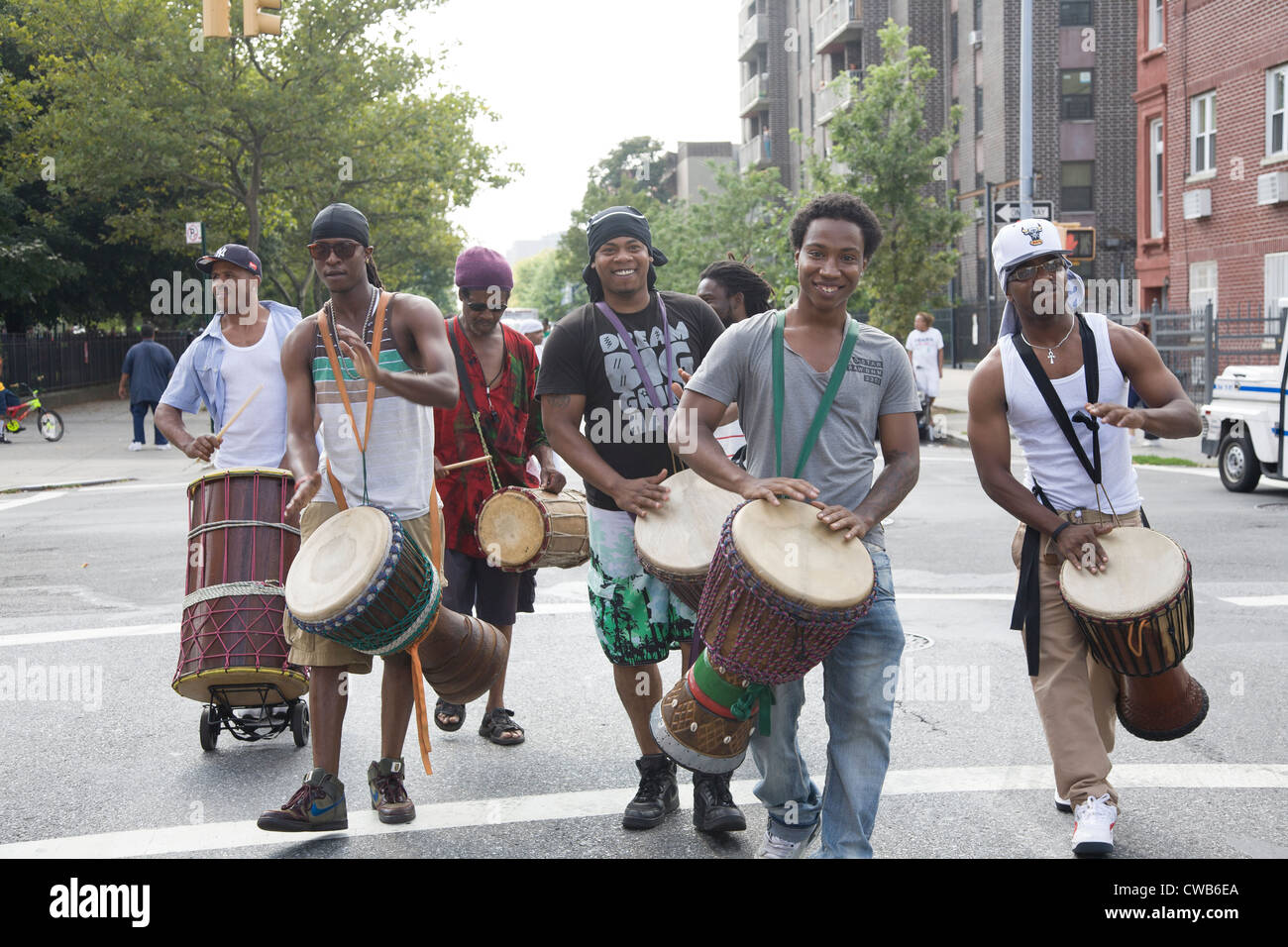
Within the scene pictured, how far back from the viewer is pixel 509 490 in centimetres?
590

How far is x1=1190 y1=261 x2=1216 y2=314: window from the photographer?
27.7 meters

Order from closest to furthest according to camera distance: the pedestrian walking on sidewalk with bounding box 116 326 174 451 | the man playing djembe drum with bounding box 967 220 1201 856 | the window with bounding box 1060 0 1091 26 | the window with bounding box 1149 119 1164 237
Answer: the man playing djembe drum with bounding box 967 220 1201 856, the pedestrian walking on sidewalk with bounding box 116 326 174 451, the window with bounding box 1149 119 1164 237, the window with bounding box 1060 0 1091 26

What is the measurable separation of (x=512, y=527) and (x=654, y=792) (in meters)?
1.47

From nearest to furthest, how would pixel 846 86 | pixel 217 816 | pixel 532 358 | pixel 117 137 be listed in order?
pixel 217 816
pixel 532 358
pixel 117 137
pixel 846 86

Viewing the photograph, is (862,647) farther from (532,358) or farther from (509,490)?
(532,358)

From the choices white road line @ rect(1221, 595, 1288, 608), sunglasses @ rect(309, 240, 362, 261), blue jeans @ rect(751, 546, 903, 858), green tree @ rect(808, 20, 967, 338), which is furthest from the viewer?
green tree @ rect(808, 20, 967, 338)

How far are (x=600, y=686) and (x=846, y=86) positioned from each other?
26.8 meters

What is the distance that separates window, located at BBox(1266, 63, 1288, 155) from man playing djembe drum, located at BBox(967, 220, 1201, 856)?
913 inches

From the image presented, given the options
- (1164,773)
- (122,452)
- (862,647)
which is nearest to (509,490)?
(862,647)

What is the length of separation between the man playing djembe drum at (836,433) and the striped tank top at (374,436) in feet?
3.92

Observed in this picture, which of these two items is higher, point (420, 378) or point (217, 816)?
point (420, 378)

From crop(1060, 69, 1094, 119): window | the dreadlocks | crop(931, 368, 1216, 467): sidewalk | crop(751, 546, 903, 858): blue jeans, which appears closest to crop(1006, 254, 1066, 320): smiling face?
crop(751, 546, 903, 858): blue jeans

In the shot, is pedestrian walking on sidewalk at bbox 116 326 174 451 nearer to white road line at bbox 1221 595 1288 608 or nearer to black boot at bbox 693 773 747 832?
white road line at bbox 1221 595 1288 608

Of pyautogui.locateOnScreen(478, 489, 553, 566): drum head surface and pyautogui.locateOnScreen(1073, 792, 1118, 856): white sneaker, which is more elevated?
pyautogui.locateOnScreen(478, 489, 553, 566): drum head surface
